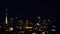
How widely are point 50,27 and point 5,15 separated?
0.70 m

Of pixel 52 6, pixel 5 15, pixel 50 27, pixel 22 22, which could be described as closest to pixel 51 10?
pixel 52 6

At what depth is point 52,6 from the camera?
214cm

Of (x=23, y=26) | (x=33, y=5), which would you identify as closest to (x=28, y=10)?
(x=33, y=5)

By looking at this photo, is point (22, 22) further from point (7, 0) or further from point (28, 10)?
point (7, 0)

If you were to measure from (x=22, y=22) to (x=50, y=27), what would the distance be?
42 cm

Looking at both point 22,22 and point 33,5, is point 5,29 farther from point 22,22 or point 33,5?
point 33,5

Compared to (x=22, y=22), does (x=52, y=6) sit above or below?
above

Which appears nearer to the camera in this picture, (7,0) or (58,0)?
(58,0)

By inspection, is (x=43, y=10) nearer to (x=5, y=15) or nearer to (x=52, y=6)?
(x=52, y=6)

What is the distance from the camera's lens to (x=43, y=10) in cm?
216

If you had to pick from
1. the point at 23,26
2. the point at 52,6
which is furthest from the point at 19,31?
the point at 52,6

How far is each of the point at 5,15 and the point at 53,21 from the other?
0.73m

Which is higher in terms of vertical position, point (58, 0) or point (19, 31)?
point (58, 0)

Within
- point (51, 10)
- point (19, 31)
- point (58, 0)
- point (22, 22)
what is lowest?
point (19, 31)
